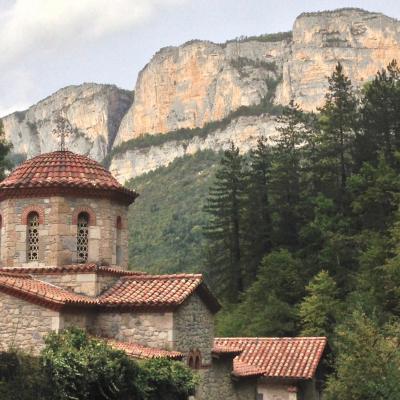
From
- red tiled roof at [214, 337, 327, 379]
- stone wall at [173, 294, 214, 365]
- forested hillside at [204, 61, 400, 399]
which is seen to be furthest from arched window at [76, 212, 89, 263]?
forested hillside at [204, 61, 400, 399]

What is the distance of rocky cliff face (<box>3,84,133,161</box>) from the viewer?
163375 mm

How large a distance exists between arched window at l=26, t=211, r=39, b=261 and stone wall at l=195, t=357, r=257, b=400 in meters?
5.54

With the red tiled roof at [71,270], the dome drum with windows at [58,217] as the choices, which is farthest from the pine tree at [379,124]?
the red tiled roof at [71,270]

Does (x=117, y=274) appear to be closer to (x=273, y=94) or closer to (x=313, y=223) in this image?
(x=313, y=223)

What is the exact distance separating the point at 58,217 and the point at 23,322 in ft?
11.8

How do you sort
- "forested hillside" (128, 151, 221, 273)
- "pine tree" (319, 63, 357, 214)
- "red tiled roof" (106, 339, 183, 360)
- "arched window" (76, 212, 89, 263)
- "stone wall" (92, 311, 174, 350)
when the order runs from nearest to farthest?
"red tiled roof" (106, 339, 183, 360) < "stone wall" (92, 311, 174, 350) < "arched window" (76, 212, 89, 263) < "pine tree" (319, 63, 357, 214) < "forested hillside" (128, 151, 221, 273)

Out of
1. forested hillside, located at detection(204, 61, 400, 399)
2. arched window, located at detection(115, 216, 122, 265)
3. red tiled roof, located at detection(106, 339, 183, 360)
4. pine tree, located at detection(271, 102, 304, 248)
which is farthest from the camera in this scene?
pine tree, located at detection(271, 102, 304, 248)

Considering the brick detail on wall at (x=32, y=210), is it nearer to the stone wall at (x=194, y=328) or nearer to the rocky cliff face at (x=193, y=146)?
the stone wall at (x=194, y=328)

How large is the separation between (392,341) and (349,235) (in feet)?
66.1

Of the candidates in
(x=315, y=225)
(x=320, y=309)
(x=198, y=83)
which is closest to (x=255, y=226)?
(x=315, y=225)

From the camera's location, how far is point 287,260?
3991cm

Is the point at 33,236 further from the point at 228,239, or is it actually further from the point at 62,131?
the point at 228,239

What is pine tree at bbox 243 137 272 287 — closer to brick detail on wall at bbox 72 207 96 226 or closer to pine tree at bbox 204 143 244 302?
pine tree at bbox 204 143 244 302

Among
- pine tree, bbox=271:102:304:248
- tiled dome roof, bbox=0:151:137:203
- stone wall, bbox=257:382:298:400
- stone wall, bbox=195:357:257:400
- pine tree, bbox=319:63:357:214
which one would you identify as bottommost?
stone wall, bbox=257:382:298:400
